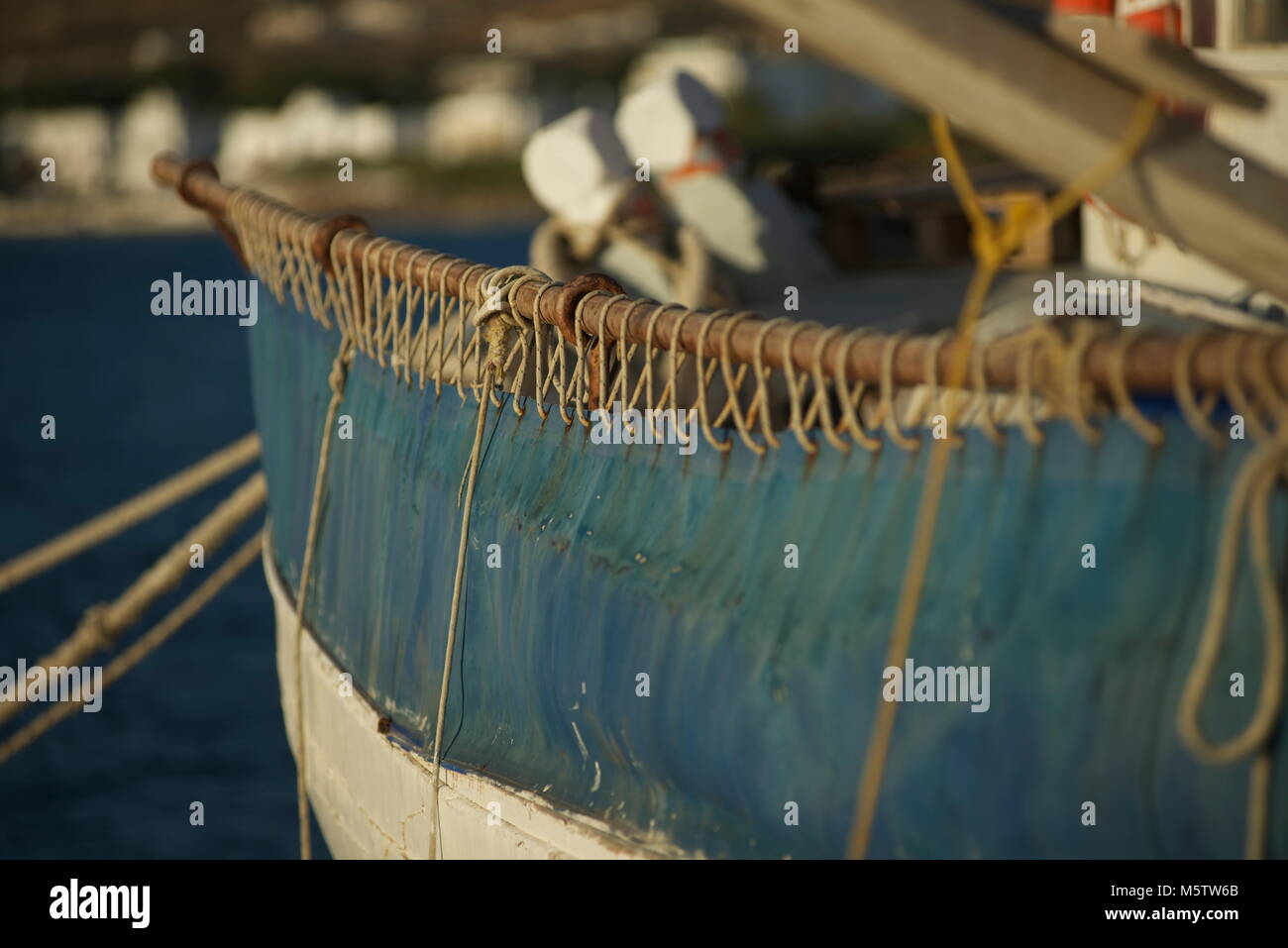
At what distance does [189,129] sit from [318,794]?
118 metres

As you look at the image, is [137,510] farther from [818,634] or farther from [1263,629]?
[1263,629]

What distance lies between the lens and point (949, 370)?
2.87m

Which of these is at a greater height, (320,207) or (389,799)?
(320,207)

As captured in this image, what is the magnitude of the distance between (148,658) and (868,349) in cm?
1678

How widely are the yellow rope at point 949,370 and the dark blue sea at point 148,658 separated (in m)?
5.78

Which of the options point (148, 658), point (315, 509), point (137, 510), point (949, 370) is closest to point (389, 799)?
point (315, 509)

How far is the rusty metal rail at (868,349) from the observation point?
262cm

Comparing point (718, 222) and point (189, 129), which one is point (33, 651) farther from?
point (189, 129)

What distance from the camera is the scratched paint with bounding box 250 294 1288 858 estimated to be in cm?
281

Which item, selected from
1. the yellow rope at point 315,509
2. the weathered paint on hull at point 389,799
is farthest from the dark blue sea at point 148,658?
the yellow rope at point 315,509

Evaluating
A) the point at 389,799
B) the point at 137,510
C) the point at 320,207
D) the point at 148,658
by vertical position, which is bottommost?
the point at 148,658

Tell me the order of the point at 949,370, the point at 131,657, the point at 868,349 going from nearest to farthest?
the point at 949,370, the point at 868,349, the point at 131,657

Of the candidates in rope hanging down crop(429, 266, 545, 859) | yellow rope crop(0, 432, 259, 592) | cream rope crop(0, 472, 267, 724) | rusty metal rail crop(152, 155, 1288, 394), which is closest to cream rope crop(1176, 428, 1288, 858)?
rusty metal rail crop(152, 155, 1288, 394)

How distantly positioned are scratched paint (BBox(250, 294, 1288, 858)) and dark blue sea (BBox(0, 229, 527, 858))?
14.7 feet
